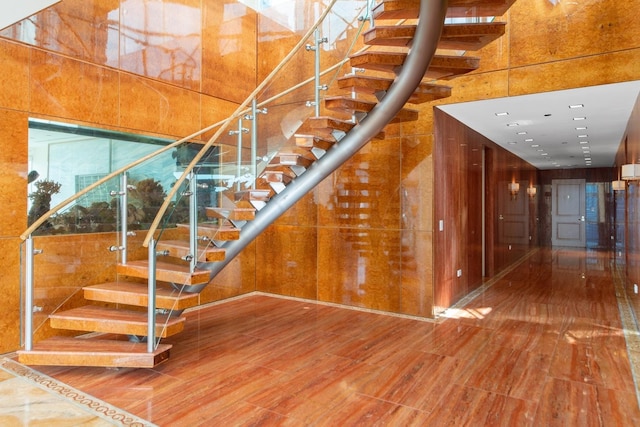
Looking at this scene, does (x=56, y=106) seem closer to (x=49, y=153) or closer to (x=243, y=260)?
(x=49, y=153)

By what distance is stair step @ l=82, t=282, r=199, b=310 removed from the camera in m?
3.76

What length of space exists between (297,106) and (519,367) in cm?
329

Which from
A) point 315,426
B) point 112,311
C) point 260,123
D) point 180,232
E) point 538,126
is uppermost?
point 538,126

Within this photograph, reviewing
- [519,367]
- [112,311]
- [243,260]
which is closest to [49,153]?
[112,311]

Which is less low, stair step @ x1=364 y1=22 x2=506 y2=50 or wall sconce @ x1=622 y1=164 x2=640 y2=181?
stair step @ x1=364 y1=22 x2=506 y2=50

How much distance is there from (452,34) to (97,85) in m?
3.78

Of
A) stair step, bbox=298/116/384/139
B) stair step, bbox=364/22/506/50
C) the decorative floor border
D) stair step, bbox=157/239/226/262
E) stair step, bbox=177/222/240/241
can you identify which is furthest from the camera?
stair step, bbox=298/116/384/139

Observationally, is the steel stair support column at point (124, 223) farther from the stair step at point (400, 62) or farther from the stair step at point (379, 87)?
the stair step at point (400, 62)

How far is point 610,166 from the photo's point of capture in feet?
43.0

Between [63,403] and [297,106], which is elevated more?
[297,106]

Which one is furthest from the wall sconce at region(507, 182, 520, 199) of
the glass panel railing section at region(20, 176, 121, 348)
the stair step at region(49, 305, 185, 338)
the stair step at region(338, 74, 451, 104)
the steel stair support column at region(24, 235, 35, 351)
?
the steel stair support column at region(24, 235, 35, 351)

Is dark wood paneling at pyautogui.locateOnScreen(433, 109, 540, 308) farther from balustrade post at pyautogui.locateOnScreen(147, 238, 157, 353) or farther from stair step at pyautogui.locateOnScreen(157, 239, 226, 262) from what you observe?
balustrade post at pyautogui.locateOnScreen(147, 238, 157, 353)

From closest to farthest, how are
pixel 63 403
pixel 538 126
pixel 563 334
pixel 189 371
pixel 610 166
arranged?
pixel 63 403, pixel 189 371, pixel 563 334, pixel 538 126, pixel 610 166

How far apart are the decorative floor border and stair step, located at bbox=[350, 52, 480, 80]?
10.7 feet
